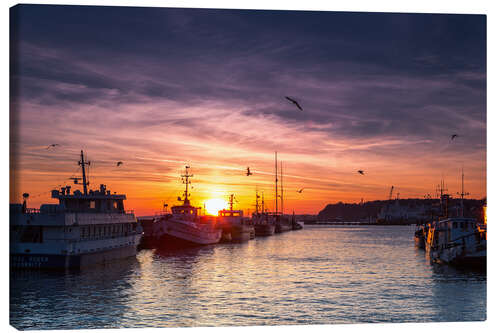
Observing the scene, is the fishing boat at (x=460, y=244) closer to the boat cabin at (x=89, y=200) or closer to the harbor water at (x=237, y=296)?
the harbor water at (x=237, y=296)

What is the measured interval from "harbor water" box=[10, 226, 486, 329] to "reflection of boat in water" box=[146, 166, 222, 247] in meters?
21.8

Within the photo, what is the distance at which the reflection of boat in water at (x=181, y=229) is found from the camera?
62525 millimetres

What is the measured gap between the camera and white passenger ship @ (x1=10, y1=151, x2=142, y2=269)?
32.4m

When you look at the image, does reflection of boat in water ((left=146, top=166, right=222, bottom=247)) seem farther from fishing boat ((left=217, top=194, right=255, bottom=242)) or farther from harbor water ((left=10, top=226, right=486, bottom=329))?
harbor water ((left=10, top=226, right=486, bottom=329))

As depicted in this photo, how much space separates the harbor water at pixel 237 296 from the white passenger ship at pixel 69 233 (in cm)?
99

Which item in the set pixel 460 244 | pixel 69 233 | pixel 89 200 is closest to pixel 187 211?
pixel 89 200

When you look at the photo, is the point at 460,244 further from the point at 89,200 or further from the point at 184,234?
the point at 184,234

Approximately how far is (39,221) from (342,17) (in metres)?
23.2

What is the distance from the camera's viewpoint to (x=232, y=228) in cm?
8988

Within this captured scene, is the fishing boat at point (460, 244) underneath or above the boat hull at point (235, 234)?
above

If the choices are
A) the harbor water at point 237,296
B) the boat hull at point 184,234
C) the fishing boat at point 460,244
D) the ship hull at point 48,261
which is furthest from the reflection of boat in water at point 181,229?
the fishing boat at point 460,244

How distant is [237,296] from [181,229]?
39851 mm
